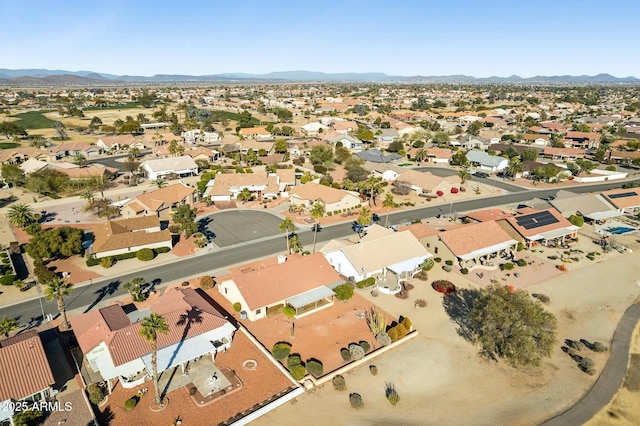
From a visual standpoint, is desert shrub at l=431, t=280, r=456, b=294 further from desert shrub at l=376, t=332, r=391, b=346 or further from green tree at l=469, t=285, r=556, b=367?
desert shrub at l=376, t=332, r=391, b=346

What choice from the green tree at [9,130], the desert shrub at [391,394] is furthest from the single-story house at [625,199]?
→ the green tree at [9,130]

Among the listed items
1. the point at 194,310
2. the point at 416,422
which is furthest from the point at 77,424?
the point at 416,422

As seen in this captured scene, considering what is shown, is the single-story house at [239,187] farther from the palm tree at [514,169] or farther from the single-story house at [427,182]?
the palm tree at [514,169]

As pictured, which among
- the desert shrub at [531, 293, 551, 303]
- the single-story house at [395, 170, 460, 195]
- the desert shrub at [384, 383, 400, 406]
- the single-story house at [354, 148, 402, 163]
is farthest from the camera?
the single-story house at [354, 148, 402, 163]

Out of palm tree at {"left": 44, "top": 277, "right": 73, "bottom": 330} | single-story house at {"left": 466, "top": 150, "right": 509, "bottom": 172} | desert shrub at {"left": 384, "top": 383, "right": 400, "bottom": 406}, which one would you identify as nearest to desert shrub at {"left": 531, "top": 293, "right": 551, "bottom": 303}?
desert shrub at {"left": 384, "top": 383, "right": 400, "bottom": 406}

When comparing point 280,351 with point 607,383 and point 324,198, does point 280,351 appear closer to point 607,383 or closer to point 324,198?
point 607,383

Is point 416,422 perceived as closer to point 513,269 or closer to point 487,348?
point 487,348
